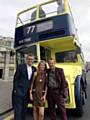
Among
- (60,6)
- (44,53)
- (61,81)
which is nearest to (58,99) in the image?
(61,81)

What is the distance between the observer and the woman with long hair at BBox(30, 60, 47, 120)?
706 cm

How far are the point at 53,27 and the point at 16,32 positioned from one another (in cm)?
146

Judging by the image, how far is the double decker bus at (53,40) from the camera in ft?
32.5

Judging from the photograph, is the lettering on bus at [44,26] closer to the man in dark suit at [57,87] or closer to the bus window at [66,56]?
the bus window at [66,56]

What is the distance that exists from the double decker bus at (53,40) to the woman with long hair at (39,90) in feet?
6.81

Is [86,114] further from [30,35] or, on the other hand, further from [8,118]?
[30,35]

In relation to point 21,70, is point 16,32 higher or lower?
higher

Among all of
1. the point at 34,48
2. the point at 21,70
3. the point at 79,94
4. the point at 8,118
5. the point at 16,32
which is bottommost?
the point at 8,118

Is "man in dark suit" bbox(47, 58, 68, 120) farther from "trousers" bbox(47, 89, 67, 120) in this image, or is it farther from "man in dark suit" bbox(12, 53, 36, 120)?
"man in dark suit" bbox(12, 53, 36, 120)

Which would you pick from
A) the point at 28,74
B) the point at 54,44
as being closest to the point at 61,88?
the point at 28,74

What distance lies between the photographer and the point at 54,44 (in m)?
10.6

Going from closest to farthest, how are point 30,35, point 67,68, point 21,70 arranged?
point 21,70
point 67,68
point 30,35

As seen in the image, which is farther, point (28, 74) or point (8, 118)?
A: point (8, 118)

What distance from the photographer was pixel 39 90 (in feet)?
23.2
